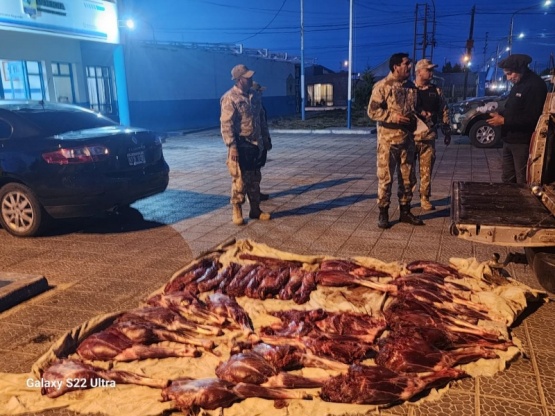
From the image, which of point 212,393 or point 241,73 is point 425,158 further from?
point 212,393

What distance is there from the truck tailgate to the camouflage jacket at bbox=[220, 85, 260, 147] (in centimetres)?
295

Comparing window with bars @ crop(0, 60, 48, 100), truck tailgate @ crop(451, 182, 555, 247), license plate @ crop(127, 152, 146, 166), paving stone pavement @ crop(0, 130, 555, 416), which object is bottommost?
paving stone pavement @ crop(0, 130, 555, 416)

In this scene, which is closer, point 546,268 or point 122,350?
point 122,350

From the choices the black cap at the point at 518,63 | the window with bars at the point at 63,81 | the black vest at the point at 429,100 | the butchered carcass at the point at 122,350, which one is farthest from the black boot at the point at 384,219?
the window with bars at the point at 63,81

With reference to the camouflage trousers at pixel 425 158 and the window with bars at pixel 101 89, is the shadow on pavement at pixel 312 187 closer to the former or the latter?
the camouflage trousers at pixel 425 158

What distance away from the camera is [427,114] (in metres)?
6.74

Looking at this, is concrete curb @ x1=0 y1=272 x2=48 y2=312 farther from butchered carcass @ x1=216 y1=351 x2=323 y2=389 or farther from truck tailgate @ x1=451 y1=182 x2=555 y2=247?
truck tailgate @ x1=451 y1=182 x2=555 y2=247

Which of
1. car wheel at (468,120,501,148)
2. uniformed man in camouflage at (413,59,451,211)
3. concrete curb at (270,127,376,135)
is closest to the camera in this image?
uniformed man in camouflage at (413,59,451,211)

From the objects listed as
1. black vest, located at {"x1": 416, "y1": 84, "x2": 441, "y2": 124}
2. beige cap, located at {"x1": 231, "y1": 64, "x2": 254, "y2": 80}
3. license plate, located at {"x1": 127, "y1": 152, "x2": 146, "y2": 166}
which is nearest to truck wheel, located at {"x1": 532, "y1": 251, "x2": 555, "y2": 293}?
black vest, located at {"x1": 416, "y1": 84, "x2": 441, "y2": 124}

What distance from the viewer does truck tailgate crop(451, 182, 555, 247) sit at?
3.59m

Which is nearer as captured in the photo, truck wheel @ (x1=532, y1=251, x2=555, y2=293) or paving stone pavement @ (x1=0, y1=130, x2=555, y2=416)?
paving stone pavement @ (x1=0, y1=130, x2=555, y2=416)

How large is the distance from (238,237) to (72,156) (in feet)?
7.29

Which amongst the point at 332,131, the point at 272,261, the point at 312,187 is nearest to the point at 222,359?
the point at 272,261

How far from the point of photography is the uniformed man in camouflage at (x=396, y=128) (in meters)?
6.09
